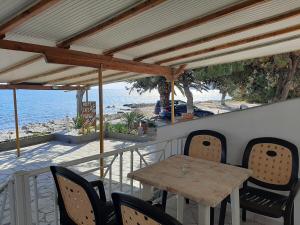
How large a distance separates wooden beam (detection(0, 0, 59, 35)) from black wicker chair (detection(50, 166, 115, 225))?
1620 millimetres

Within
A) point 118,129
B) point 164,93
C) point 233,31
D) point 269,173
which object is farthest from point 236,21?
point 164,93

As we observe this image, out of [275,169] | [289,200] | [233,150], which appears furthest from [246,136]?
[289,200]

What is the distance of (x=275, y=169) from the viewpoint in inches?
110

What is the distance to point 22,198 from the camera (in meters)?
1.98

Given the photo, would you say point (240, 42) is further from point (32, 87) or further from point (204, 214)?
point (32, 87)

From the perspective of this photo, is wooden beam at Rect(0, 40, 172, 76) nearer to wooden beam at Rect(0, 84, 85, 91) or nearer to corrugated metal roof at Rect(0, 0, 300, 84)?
corrugated metal roof at Rect(0, 0, 300, 84)

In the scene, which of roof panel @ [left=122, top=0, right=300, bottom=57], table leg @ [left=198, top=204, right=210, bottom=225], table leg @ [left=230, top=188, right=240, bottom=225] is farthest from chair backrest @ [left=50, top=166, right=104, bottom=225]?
roof panel @ [left=122, top=0, right=300, bottom=57]

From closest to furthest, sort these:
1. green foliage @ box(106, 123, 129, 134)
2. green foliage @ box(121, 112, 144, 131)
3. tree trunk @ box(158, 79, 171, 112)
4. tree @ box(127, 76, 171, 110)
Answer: green foliage @ box(106, 123, 129, 134) → green foliage @ box(121, 112, 144, 131) → tree @ box(127, 76, 171, 110) → tree trunk @ box(158, 79, 171, 112)

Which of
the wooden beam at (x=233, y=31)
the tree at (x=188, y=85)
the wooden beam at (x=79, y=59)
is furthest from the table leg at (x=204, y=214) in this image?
the tree at (x=188, y=85)

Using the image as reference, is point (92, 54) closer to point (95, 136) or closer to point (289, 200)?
point (289, 200)

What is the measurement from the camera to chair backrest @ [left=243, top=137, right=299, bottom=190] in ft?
8.83

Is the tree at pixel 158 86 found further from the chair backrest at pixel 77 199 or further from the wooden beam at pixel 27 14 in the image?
the chair backrest at pixel 77 199

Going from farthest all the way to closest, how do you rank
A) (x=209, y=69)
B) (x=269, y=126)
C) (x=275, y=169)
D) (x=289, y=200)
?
(x=209, y=69)
(x=269, y=126)
(x=275, y=169)
(x=289, y=200)

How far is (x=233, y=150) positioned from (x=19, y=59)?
14.1 feet
